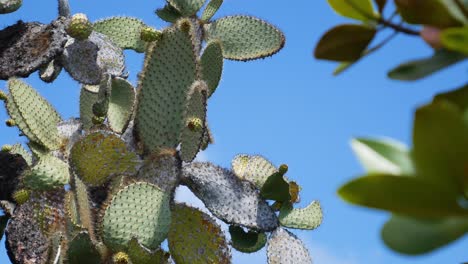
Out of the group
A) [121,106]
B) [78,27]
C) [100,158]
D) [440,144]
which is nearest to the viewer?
[440,144]

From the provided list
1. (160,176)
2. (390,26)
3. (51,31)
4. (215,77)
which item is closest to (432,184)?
(390,26)

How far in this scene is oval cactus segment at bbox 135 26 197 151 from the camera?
2580mm

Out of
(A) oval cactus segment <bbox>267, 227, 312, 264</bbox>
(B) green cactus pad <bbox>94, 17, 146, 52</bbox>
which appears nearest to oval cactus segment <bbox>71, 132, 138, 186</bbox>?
(A) oval cactus segment <bbox>267, 227, 312, 264</bbox>

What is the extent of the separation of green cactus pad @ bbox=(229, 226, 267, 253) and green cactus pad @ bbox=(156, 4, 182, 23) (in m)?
0.89

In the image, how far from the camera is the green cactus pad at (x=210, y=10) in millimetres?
3172

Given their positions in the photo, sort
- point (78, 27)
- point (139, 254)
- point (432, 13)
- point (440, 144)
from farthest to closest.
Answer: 1. point (78, 27)
2. point (139, 254)
3. point (432, 13)
4. point (440, 144)

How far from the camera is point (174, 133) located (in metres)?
2.59

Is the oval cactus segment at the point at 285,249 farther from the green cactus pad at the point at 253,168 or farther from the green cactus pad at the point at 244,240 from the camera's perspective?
the green cactus pad at the point at 253,168

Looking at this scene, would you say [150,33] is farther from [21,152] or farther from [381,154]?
[381,154]

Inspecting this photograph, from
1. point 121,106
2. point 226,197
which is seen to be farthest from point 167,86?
point 226,197

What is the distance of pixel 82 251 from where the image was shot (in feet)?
7.89

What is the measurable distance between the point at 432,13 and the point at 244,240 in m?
2.14

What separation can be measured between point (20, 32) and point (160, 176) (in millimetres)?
→ 928

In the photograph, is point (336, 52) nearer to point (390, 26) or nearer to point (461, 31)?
point (390, 26)
